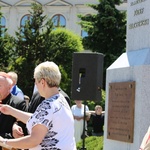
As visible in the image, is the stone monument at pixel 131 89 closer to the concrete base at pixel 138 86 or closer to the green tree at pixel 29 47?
the concrete base at pixel 138 86

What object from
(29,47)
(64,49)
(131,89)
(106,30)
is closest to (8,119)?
(131,89)

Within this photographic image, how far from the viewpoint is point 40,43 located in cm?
3497

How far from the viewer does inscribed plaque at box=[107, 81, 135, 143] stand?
6.24m

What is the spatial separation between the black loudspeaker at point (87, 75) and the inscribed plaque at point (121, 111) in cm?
314

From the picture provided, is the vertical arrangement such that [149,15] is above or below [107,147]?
above

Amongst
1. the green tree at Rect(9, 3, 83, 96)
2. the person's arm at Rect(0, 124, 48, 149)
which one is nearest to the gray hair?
the person's arm at Rect(0, 124, 48, 149)

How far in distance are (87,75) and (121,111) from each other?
12.7 feet

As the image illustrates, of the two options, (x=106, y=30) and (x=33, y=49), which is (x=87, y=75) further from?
(x=33, y=49)

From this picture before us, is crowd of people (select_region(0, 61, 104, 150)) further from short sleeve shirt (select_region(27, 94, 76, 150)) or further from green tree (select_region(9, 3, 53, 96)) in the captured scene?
green tree (select_region(9, 3, 53, 96))

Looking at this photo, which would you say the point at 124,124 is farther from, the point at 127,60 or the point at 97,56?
the point at 97,56

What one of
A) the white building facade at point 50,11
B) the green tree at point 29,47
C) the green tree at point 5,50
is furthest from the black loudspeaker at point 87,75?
the white building facade at point 50,11

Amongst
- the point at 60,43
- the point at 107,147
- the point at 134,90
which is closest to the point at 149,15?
the point at 134,90

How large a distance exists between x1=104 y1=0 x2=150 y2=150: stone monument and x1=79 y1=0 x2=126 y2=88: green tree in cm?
2448

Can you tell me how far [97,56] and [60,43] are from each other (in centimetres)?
2766
